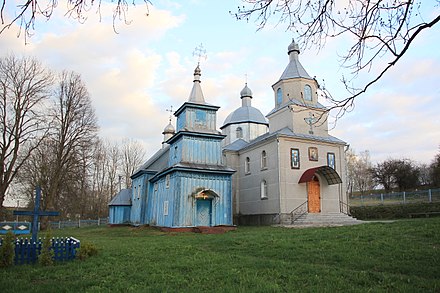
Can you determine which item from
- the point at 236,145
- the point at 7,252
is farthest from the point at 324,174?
the point at 7,252

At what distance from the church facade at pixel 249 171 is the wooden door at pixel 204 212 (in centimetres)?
6

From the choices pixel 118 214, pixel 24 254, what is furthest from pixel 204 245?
pixel 118 214

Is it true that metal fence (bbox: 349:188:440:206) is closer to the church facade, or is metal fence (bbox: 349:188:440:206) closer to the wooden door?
the church facade

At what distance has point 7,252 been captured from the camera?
8.48 m

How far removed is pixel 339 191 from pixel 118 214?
64.2ft

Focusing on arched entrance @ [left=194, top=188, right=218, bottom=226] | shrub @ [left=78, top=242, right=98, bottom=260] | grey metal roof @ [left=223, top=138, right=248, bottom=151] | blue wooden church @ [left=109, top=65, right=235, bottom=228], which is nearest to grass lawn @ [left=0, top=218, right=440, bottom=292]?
shrub @ [left=78, top=242, right=98, bottom=260]

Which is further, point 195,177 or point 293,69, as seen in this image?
point 293,69

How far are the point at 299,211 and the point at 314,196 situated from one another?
5.55ft

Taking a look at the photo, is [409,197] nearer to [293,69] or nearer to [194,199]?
[293,69]

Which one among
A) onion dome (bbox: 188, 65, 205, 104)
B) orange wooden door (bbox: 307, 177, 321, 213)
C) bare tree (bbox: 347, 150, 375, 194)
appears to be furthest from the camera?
bare tree (bbox: 347, 150, 375, 194)

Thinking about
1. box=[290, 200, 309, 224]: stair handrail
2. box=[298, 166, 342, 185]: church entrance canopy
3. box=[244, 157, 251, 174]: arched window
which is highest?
box=[244, 157, 251, 174]: arched window

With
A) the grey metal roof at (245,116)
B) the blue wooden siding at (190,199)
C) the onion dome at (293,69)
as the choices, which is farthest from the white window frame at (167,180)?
the grey metal roof at (245,116)

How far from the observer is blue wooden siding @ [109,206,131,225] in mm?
31828

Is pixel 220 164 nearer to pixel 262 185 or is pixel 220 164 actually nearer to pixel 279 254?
pixel 262 185
